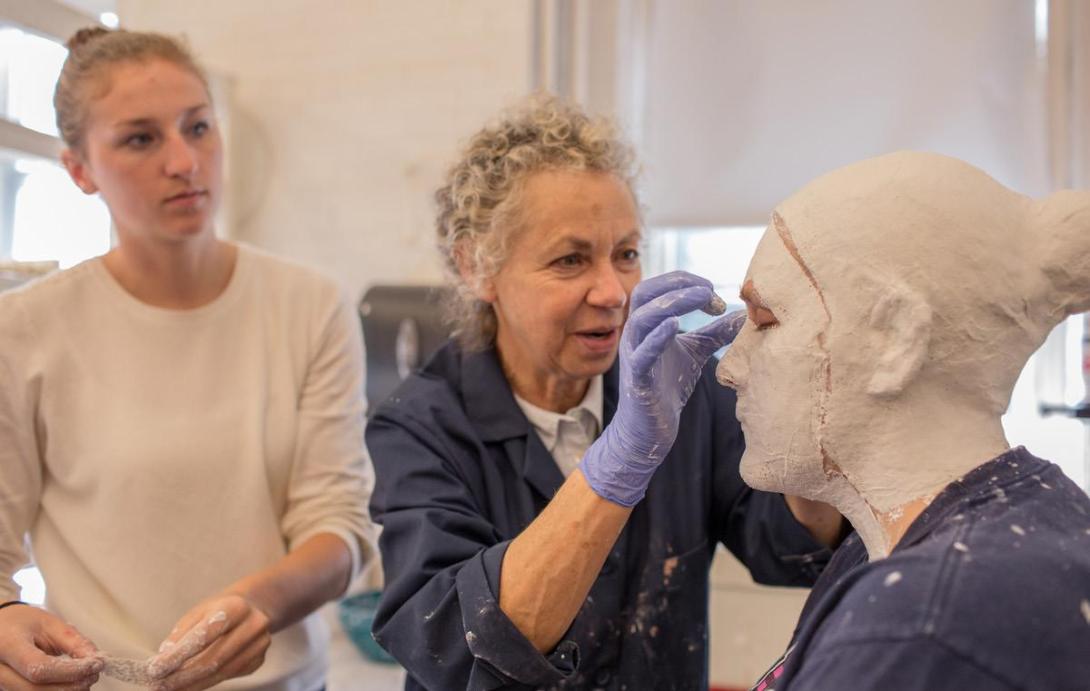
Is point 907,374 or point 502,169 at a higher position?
point 502,169

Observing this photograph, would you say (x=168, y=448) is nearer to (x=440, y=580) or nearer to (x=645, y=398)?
(x=440, y=580)

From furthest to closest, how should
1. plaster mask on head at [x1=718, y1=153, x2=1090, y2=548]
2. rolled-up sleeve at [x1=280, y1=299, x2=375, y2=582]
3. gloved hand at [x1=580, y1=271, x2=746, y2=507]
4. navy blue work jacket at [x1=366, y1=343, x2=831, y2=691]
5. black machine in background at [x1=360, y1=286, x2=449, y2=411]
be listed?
black machine in background at [x1=360, y1=286, x2=449, y2=411] → rolled-up sleeve at [x1=280, y1=299, x2=375, y2=582] → navy blue work jacket at [x1=366, y1=343, x2=831, y2=691] → gloved hand at [x1=580, y1=271, x2=746, y2=507] → plaster mask on head at [x1=718, y1=153, x2=1090, y2=548]

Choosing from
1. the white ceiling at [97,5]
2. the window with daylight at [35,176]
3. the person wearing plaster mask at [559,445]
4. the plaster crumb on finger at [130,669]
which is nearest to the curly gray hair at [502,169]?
the person wearing plaster mask at [559,445]

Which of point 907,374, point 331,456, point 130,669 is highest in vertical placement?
point 907,374

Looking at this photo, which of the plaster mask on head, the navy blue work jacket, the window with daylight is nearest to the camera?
the plaster mask on head

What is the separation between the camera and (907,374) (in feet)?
2.88

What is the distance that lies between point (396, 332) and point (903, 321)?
186cm

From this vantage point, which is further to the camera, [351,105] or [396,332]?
[351,105]

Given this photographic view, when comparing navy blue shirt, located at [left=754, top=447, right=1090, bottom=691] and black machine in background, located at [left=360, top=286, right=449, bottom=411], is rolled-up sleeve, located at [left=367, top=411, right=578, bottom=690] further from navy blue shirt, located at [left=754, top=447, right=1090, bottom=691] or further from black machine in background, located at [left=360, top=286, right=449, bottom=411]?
black machine in background, located at [left=360, top=286, right=449, bottom=411]

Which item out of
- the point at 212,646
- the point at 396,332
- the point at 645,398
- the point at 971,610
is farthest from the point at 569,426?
the point at 396,332

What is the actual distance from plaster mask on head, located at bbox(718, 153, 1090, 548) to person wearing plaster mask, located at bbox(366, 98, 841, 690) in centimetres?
16

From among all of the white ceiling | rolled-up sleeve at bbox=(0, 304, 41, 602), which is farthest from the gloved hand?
the white ceiling

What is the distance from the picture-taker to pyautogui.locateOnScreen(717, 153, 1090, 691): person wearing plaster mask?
77cm

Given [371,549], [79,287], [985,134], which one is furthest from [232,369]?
[985,134]
